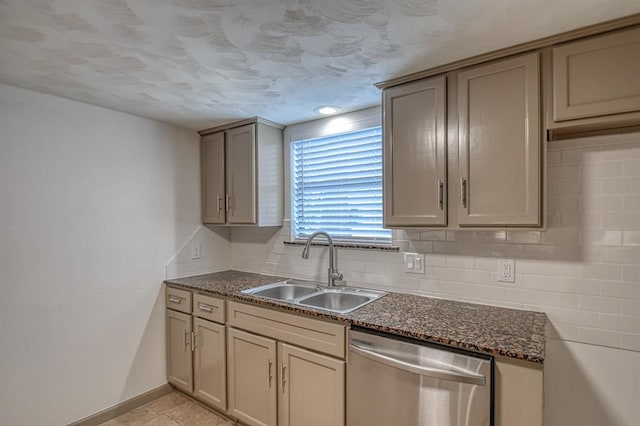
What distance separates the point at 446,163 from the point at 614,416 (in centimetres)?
146

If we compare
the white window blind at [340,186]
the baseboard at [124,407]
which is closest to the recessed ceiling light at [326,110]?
the white window blind at [340,186]

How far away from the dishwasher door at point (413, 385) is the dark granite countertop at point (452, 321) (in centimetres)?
5

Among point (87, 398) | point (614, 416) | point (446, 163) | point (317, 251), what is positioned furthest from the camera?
point (317, 251)

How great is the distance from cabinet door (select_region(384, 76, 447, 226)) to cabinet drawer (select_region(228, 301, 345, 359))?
0.72 metres

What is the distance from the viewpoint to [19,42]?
59.6 inches

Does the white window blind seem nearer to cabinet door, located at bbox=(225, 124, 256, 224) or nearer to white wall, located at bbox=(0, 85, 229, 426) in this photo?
cabinet door, located at bbox=(225, 124, 256, 224)

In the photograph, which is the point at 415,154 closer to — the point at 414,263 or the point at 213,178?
the point at 414,263

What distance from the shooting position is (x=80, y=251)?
91.0 inches

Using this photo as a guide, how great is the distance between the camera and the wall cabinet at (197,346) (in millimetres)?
2398

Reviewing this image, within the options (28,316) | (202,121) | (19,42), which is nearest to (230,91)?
(202,121)

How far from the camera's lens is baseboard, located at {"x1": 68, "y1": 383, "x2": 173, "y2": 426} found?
7.63 feet

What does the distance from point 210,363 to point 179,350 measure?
1.28ft

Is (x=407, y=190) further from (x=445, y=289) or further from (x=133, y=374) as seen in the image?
(x=133, y=374)

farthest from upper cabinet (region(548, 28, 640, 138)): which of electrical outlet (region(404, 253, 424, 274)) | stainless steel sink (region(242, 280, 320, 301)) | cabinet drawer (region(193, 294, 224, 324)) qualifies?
cabinet drawer (region(193, 294, 224, 324))
